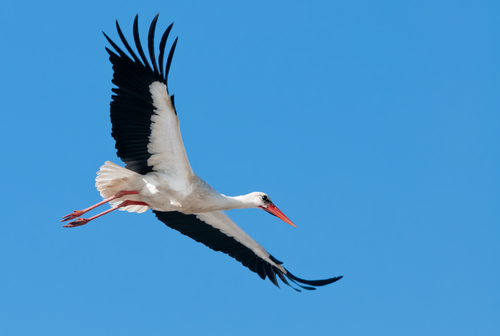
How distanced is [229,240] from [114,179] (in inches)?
123

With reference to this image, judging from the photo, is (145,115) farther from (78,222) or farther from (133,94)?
(78,222)

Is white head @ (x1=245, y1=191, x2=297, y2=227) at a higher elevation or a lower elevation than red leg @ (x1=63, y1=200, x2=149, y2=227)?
higher

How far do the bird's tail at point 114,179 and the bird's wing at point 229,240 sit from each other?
5.57 feet

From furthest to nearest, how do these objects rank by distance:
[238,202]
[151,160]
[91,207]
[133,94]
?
[238,202]
[91,207]
[151,160]
[133,94]

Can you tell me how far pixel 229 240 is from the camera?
41.8 ft

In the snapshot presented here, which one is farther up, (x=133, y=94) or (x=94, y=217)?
(x=133, y=94)

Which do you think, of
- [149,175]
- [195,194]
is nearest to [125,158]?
[149,175]

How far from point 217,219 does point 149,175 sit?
2248 millimetres

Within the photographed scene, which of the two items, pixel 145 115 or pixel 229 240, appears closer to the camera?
pixel 145 115

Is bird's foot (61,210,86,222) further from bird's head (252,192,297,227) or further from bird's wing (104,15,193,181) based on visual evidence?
bird's head (252,192,297,227)

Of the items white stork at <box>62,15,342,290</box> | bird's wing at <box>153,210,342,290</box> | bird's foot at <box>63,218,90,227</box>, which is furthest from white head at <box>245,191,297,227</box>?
bird's foot at <box>63,218,90,227</box>

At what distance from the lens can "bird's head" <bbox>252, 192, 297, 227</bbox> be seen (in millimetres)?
11430

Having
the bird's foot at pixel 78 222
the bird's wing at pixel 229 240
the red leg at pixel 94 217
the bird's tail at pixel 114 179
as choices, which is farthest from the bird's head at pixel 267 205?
the bird's foot at pixel 78 222

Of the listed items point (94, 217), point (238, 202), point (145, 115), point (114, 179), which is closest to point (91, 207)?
point (94, 217)
